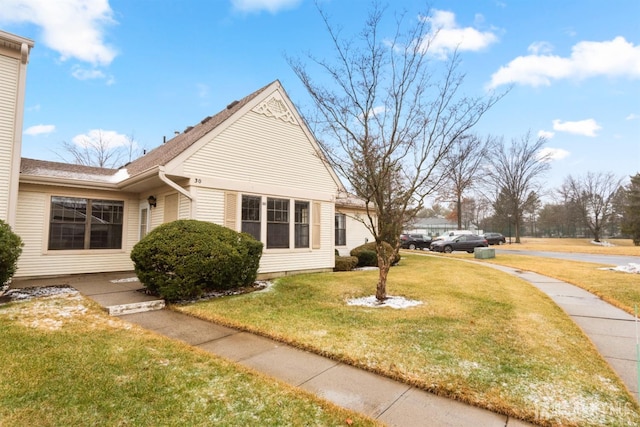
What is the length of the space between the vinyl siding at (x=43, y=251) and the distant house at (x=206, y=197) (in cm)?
2

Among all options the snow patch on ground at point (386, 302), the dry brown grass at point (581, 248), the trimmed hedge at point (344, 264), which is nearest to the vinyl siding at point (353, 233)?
the trimmed hedge at point (344, 264)

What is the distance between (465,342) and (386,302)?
2.48 metres

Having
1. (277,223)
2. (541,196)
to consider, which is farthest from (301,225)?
(541,196)

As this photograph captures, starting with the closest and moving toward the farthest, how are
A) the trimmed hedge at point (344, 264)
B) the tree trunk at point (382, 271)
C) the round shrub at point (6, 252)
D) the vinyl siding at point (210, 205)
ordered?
the round shrub at point (6, 252) < the tree trunk at point (382, 271) < the vinyl siding at point (210, 205) < the trimmed hedge at point (344, 264)

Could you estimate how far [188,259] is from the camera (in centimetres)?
631

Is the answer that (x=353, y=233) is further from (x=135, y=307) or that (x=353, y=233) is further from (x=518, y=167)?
(x=518, y=167)

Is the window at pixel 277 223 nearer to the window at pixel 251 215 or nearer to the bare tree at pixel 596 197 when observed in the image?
the window at pixel 251 215

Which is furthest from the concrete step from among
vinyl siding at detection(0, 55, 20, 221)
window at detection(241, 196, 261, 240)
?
vinyl siding at detection(0, 55, 20, 221)

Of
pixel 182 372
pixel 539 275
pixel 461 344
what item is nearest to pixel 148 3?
pixel 182 372

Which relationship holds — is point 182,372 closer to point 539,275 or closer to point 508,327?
point 508,327

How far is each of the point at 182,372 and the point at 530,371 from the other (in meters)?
3.77

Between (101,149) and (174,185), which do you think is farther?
(101,149)

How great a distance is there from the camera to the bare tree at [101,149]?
26.3 meters

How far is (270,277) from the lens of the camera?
9578 mm
